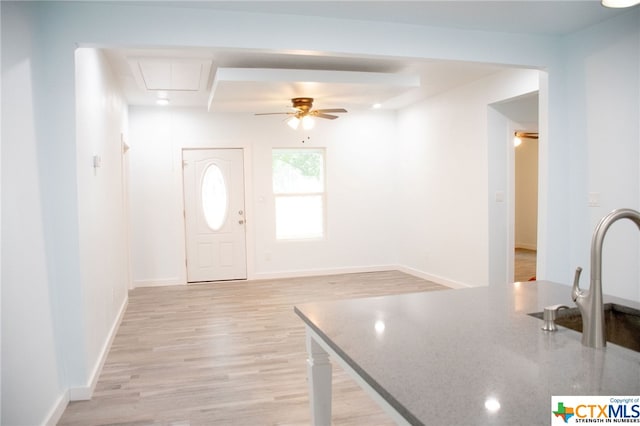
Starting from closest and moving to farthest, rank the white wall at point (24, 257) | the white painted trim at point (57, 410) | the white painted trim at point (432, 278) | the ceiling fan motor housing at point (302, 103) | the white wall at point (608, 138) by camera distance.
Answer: the white wall at point (24, 257), the white painted trim at point (57, 410), the white wall at point (608, 138), the ceiling fan motor housing at point (302, 103), the white painted trim at point (432, 278)

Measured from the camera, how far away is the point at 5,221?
85.7 inches

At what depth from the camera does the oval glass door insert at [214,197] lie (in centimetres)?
702

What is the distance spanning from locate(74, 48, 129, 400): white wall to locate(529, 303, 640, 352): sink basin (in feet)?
9.06

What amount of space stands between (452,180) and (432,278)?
145 centimetres

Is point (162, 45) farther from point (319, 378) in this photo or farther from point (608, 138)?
point (608, 138)

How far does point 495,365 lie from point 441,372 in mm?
155

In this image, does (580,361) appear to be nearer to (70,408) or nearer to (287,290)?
(70,408)

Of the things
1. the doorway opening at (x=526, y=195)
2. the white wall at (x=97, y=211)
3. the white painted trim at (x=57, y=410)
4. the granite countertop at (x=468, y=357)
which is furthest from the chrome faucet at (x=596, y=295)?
the doorway opening at (x=526, y=195)

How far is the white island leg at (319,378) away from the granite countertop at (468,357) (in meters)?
0.16

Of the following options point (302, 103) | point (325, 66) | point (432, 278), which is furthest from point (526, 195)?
point (325, 66)

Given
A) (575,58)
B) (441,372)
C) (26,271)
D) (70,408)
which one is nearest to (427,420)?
(441,372)

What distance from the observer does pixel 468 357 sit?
1.31 m

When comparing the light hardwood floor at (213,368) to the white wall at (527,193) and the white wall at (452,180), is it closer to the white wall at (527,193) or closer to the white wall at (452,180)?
the white wall at (452,180)

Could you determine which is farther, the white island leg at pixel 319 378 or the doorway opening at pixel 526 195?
the doorway opening at pixel 526 195
